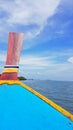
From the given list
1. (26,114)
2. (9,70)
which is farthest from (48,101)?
(9,70)

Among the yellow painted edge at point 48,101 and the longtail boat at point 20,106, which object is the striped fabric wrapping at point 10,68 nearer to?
the longtail boat at point 20,106

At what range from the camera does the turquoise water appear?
322cm

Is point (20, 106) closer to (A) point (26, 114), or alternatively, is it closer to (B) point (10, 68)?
(A) point (26, 114)

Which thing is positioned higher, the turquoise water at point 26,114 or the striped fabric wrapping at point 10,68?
the striped fabric wrapping at point 10,68

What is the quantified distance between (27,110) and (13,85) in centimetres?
59

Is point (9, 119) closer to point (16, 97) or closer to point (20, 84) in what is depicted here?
point (16, 97)

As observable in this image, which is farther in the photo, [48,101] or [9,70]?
[9,70]

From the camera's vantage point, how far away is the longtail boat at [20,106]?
3.24 meters

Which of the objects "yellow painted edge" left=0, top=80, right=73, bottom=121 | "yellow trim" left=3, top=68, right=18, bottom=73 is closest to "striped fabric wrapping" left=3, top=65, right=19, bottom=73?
"yellow trim" left=3, top=68, right=18, bottom=73

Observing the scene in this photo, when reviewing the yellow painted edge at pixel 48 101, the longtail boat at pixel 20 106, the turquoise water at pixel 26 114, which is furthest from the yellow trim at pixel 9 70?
the turquoise water at pixel 26 114

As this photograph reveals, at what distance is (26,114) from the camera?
10.9ft

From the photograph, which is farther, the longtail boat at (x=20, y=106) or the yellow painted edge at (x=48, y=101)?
the yellow painted edge at (x=48, y=101)

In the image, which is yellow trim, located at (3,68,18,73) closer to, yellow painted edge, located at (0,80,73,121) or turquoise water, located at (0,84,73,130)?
yellow painted edge, located at (0,80,73,121)

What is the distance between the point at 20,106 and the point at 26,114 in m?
0.18
